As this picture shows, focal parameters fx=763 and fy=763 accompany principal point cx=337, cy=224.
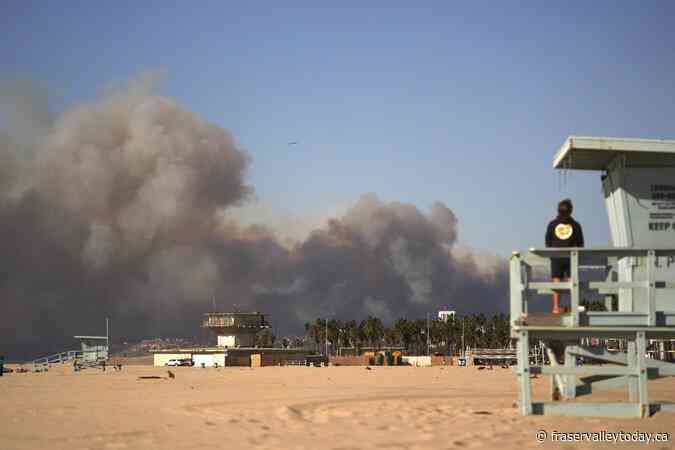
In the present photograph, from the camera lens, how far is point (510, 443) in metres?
9.92

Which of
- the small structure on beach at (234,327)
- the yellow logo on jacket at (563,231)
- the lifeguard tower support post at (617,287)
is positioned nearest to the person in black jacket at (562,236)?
the yellow logo on jacket at (563,231)

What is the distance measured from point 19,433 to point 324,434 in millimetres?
4262

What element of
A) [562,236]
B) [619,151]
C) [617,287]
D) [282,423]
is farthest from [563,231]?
[282,423]

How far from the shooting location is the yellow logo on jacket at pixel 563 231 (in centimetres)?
1389

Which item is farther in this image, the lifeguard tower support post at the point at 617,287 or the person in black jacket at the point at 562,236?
the person in black jacket at the point at 562,236

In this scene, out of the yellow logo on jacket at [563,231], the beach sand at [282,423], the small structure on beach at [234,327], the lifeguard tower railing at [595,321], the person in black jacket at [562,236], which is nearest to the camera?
the beach sand at [282,423]

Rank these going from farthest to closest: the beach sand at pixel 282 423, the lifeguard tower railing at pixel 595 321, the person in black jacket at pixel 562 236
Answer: the person in black jacket at pixel 562 236 < the lifeguard tower railing at pixel 595 321 < the beach sand at pixel 282 423

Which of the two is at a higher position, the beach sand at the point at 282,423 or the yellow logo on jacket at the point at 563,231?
the yellow logo on jacket at the point at 563,231

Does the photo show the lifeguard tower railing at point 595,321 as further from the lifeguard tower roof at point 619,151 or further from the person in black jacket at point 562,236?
the lifeguard tower roof at point 619,151

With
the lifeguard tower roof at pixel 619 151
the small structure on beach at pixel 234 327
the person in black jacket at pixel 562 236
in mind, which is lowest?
the small structure on beach at pixel 234 327

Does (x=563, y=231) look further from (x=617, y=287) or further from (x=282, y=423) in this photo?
(x=282, y=423)

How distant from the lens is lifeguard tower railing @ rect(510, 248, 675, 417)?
1281 cm

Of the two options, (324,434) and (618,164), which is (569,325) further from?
(324,434)

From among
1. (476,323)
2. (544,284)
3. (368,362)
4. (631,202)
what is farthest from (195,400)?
(476,323)
